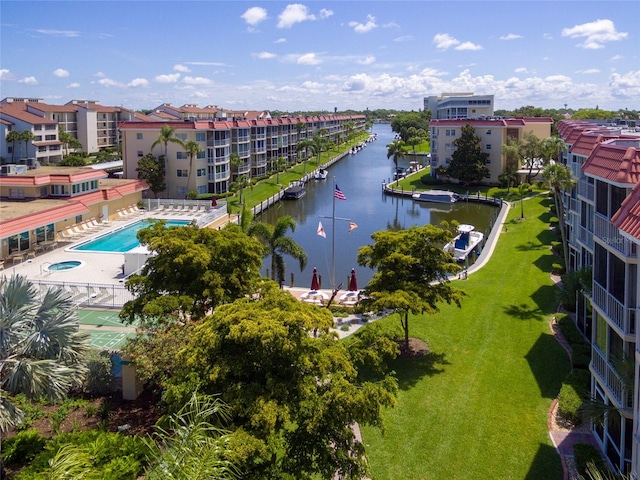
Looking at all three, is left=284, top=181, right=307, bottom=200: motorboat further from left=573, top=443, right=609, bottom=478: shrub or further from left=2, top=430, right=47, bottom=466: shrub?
left=573, top=443, right=609, bottom=478: shrub

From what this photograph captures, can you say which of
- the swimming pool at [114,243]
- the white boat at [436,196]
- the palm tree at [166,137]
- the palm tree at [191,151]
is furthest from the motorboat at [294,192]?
the swimming pool at [114,243]

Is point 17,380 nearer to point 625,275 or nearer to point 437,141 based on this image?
point 625,275

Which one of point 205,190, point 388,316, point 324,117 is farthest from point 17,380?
point 324,117

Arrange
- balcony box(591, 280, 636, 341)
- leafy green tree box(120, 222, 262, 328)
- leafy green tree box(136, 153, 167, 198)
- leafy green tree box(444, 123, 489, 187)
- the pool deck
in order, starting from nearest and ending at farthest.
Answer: balcony box(591, 280, 636, 341) < leafy green tree box(120, 222, 262, 328) < the pool deck < leafy green tree box(136, 153, 167, 198) < leafy green tree box(444, 123, 489, 187)

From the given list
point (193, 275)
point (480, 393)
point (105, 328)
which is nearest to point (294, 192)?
point (105, 328)

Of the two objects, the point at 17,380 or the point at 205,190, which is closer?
Result: the point at 17,380

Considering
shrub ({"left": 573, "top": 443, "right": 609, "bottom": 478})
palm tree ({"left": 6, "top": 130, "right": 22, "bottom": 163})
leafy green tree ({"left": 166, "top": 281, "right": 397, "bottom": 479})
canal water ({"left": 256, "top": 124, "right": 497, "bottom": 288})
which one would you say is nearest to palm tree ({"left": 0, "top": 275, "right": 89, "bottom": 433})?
leafy green tree ({"left": 166, "top": 281, "right": 397, "bottom": 479})
